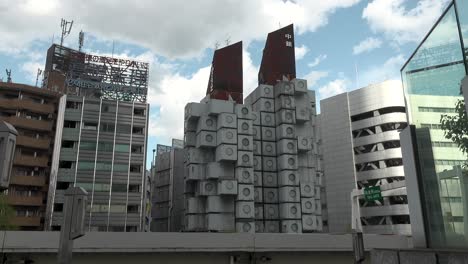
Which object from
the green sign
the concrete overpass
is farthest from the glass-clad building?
the green sign

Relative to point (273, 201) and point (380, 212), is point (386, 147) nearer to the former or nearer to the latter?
point (380, 212)

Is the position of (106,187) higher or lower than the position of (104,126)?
lower

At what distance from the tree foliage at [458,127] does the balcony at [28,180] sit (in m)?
54.7

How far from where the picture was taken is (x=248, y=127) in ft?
165

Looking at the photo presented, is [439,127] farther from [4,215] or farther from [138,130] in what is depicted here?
[138,130]

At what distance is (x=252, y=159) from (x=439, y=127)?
40021 millimetres

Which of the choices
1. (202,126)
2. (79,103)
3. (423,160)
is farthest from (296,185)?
(423,160)

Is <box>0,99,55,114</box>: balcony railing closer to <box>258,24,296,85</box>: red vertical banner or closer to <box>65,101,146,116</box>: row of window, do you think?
<box>65,101,146,116</box>: row of window

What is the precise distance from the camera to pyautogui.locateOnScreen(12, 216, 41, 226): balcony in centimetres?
5006

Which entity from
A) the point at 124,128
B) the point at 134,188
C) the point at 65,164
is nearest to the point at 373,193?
the point at 134,188

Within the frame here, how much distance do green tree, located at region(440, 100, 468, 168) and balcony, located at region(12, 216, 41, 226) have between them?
52.4 metres

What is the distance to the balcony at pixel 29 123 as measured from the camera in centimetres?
5431

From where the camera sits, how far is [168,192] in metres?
75.4

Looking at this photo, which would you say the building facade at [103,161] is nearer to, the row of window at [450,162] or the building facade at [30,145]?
the building facade at [30,145]
